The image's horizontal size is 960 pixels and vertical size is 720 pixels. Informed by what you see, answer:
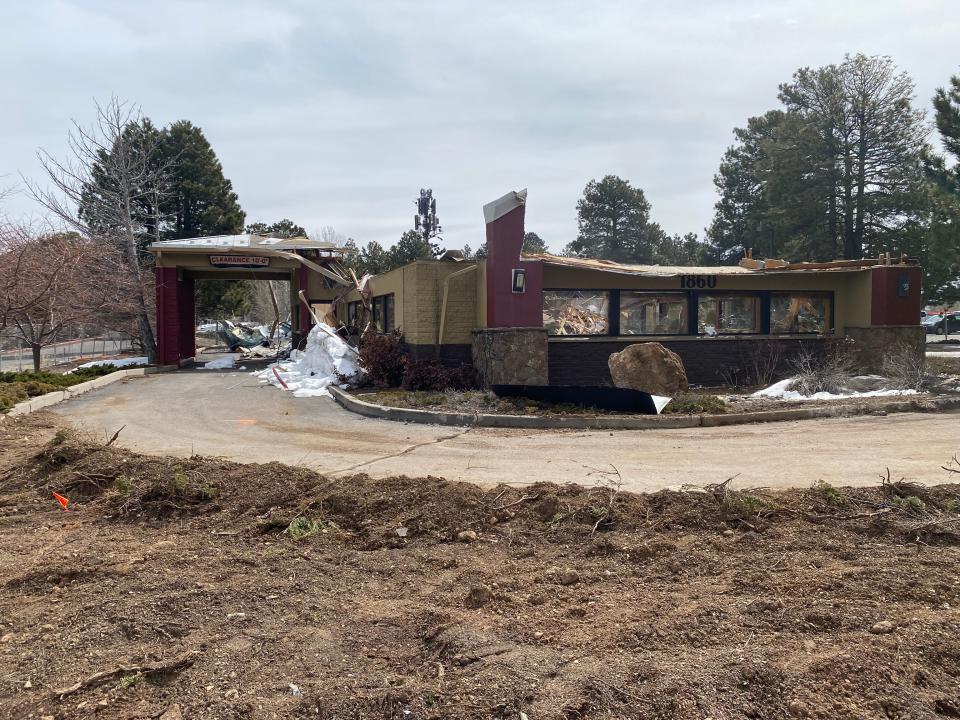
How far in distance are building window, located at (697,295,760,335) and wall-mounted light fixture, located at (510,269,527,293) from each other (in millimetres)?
5312

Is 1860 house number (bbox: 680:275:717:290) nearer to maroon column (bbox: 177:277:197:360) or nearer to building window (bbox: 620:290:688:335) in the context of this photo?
building window (bbox: 620:290:688:335)

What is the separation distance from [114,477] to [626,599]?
227 inches

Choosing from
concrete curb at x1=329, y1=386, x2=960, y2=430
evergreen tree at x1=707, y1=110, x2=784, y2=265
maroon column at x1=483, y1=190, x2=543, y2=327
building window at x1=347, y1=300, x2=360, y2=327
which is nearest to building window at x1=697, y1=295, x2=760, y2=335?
maroon column at x1=483, y1=190, x2=543, y2=327

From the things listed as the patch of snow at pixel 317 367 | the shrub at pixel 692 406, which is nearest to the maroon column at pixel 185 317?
the patch of snow at pixel 317 367

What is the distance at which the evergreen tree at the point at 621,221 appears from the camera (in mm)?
53656

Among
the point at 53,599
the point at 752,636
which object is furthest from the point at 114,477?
the point at 752,636

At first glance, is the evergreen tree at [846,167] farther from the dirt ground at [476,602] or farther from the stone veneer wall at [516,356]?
the dirt ground at [476,602]

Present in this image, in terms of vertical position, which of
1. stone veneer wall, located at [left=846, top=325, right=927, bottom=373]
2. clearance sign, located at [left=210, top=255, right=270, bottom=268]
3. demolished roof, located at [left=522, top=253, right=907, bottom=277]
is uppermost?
Result: clearance sign, located at [left=210, top=255, right=270, bottom=268]

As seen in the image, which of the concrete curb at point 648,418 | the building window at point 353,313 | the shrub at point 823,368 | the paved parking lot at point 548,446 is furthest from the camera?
the building window at point 353,313

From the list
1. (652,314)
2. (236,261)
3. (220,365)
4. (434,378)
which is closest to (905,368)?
(652,314)

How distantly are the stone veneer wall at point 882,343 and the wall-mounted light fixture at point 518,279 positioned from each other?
375 inches

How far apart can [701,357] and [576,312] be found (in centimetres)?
364

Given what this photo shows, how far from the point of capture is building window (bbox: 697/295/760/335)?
17.8 m

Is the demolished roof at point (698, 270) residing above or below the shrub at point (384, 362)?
above
